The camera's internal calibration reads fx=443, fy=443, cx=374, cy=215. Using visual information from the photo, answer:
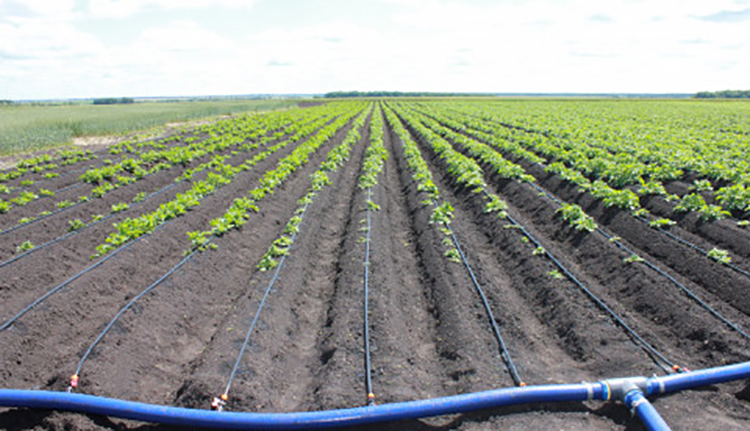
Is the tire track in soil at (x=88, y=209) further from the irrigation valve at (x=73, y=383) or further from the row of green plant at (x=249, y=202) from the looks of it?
the irrigation valve at (x=73, y=383)

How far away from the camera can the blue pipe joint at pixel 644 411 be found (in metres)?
4.26

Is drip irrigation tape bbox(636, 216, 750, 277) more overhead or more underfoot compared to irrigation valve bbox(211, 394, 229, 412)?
more overhead

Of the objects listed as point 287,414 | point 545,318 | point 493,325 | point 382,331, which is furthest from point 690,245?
point 287,414

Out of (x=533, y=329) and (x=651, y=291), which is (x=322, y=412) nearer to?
(x=533, y=329)

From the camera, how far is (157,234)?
1012 cm

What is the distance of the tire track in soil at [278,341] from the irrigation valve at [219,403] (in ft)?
0.38

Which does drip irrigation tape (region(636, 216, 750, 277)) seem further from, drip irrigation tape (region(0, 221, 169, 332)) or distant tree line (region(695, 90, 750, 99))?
distant tree line (region(695, 90, 750, 99))

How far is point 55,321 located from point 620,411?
7.80 meters

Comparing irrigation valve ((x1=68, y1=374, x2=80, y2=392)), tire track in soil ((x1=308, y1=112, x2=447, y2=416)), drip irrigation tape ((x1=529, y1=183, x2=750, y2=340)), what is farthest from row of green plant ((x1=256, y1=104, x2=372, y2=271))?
drip irrigation tape ((x1=529, y1=183, x2=750, y2=340))

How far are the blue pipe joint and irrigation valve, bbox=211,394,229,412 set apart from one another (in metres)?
4.36

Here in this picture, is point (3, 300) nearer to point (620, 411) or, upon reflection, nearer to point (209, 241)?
point (209, 241)

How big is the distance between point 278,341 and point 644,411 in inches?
185

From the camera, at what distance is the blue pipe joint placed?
4258 millimetres

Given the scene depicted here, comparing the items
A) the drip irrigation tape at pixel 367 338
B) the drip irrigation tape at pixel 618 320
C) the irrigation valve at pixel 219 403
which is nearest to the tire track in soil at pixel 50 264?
the irrigation valve at pixel 219 403
